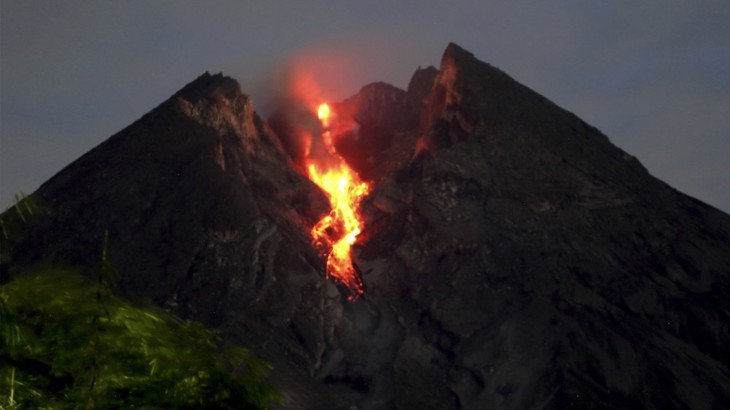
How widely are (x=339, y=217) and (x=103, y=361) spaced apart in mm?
103704

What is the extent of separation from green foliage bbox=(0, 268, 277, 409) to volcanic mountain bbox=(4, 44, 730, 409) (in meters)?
69.7

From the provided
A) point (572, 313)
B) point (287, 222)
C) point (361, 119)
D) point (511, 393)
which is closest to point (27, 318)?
point (511, 393)

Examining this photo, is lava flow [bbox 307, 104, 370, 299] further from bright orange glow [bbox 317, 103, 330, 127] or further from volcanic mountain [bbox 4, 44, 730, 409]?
volcanic mountain [bbox 4, 44, 730, 409]

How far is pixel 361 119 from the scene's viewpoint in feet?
476

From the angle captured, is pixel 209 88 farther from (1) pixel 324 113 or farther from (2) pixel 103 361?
(2) pixel 103 361

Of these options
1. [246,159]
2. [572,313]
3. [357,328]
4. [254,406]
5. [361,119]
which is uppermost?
[361,119]

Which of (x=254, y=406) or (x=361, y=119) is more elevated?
(x=361, y=119)

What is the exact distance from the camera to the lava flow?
10325 centimetres

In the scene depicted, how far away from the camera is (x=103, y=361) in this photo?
1055 cm

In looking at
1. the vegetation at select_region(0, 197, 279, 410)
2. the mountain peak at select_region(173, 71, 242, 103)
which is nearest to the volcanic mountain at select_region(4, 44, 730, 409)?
the mountain peak at select_region(173, 71, 242, 103)

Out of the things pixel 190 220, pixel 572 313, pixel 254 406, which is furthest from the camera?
pixel 190 220

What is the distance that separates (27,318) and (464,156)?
321ft

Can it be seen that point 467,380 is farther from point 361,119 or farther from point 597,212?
point 361,119

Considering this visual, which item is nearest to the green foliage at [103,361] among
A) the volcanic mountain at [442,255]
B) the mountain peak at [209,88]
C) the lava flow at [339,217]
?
the volcanic mountain at [442,255]
